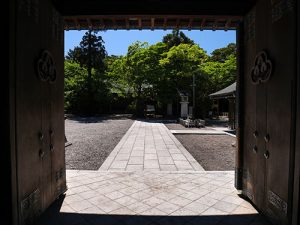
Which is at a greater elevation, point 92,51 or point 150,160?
point 92,51

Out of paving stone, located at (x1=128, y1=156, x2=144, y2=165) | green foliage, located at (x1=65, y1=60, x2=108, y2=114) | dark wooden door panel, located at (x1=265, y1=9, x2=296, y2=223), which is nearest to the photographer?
dark wooden door panel, located at (x1=265, y1=9, x2=296, y2=223)

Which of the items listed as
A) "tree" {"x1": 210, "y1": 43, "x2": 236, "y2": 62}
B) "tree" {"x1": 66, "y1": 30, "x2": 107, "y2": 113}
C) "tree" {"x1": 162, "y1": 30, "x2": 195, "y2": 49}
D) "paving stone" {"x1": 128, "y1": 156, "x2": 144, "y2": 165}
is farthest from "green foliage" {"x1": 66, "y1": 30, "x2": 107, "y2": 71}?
"paving stone" {"x1": 128, "y1": 156, "x2": 144, "y2": 165}

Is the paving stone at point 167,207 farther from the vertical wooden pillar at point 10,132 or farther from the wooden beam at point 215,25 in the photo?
the wooden beam at point 215,25

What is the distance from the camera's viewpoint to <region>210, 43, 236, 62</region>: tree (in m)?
40.5

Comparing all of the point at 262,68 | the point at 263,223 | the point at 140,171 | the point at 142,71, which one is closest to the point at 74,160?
the point at 140,171

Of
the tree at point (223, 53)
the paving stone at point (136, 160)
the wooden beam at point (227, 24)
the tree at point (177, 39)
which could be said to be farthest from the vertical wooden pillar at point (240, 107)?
the tree at point (223, 53)

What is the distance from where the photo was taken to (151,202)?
349cm

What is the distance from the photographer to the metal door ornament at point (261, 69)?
284cm

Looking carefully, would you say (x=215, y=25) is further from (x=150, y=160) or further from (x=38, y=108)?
(x=150, y=160)

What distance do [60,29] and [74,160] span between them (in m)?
4.33

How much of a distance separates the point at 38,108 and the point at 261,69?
11.2ft

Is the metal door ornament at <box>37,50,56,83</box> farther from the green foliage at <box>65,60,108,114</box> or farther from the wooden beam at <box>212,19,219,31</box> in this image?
the green foliage at <box>65,60,108,114</box>

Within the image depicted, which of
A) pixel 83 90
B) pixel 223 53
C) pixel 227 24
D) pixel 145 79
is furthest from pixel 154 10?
pixel 223 53

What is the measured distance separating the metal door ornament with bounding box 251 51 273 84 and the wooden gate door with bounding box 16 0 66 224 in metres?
3.30
